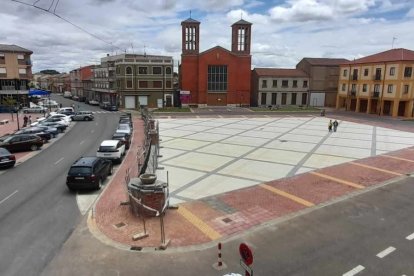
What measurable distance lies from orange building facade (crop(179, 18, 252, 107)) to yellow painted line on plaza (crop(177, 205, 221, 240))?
54.1m

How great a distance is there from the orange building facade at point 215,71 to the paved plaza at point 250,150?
1008 inches

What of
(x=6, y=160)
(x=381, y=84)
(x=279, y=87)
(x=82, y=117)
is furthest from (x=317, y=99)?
(x=6, y=160)

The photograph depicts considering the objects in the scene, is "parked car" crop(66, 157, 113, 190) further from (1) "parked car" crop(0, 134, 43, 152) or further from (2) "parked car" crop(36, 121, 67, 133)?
(2) "parked car" crop(36, 121, 67, 133)

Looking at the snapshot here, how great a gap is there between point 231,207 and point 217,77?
54888mm

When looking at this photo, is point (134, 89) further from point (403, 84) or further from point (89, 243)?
point (89, 243)

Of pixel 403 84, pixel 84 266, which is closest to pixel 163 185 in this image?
pixel 84 266

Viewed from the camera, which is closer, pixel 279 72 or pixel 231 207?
pixel 231 207

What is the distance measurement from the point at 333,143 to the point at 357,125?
1565 centimetres

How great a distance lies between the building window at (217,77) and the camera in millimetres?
66688

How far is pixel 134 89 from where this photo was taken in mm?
66000

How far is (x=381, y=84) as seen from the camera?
5594 cm

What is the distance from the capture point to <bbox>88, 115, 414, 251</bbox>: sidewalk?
38.4ft

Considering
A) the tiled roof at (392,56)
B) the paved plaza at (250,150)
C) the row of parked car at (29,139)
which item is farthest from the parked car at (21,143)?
the tiled roof at (392,56)

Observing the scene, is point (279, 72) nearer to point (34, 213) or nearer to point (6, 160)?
point (6, 160)
